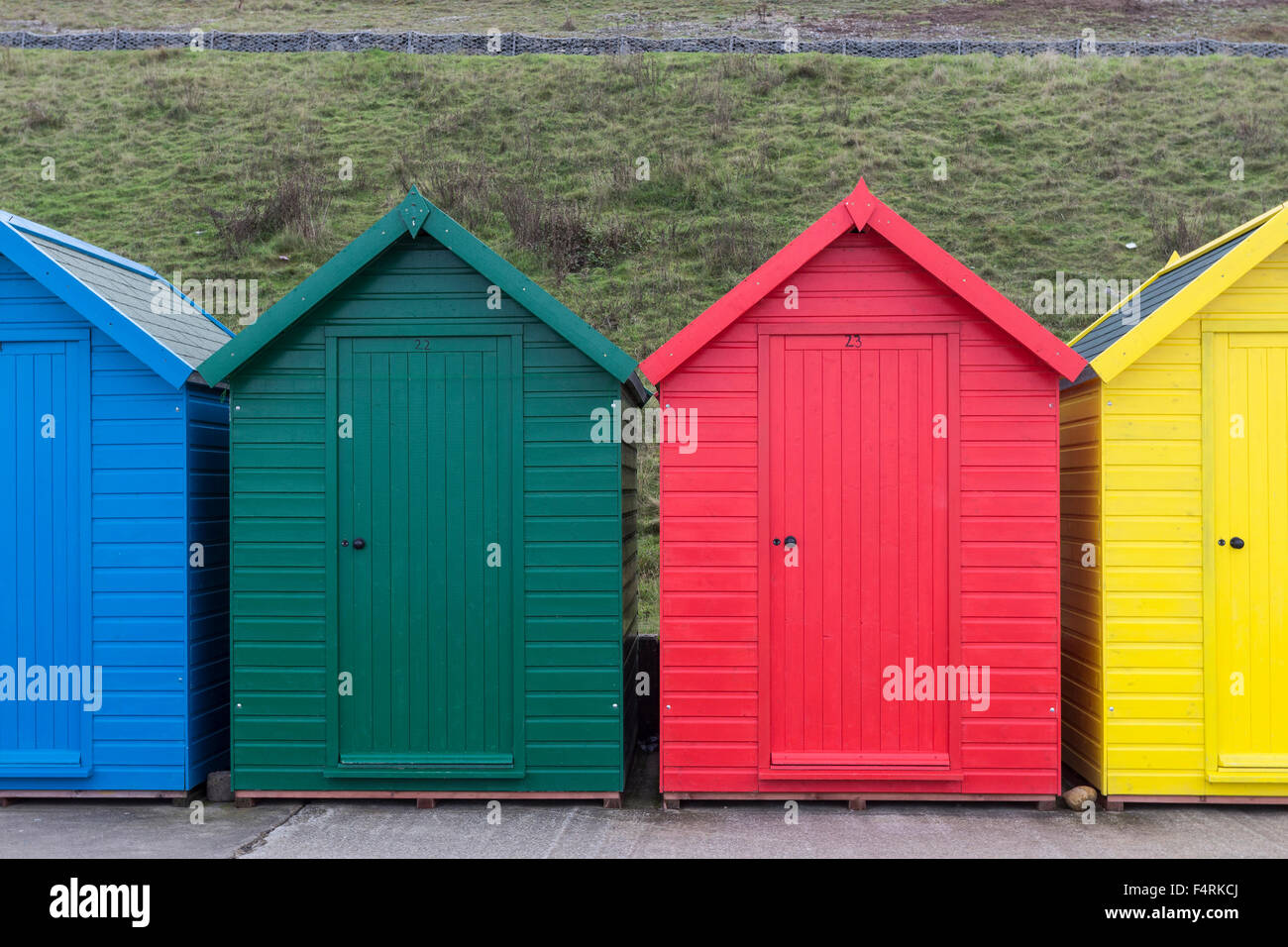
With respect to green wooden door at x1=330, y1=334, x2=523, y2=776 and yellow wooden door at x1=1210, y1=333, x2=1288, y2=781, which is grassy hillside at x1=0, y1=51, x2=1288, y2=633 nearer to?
green wooden door at x1=330, y1=334, x2=523, y2=776

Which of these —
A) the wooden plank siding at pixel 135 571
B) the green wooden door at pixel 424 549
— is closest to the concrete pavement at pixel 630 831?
the wooden plank siding at pixel 135 571

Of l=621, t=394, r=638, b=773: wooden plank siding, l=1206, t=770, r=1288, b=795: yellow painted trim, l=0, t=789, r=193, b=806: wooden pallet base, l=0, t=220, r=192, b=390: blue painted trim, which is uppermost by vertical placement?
l=0, t=220, r=192, b=390: blue painted trim

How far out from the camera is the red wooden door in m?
5.90

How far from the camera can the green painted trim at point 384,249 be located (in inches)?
229

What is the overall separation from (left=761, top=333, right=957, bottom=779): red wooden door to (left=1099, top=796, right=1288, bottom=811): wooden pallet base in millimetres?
1029

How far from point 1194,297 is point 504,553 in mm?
4187

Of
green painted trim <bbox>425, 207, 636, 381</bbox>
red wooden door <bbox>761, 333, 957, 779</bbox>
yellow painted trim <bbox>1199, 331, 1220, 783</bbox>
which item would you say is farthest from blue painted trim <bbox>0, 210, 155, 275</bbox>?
yellow painted trim <bbox>1199, 331, 1220, 783</bbox>

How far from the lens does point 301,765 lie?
6012 mm

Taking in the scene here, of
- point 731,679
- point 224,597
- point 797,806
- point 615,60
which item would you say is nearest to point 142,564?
point 224,597

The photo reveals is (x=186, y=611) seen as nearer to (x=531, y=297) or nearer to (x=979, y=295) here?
(x=531, y=297)

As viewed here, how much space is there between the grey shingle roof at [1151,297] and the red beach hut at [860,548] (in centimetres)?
78

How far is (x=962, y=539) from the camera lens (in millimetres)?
5891

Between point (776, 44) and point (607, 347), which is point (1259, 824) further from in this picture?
point (776, 44)

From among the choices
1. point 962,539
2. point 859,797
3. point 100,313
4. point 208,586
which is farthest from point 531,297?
point 859,797
